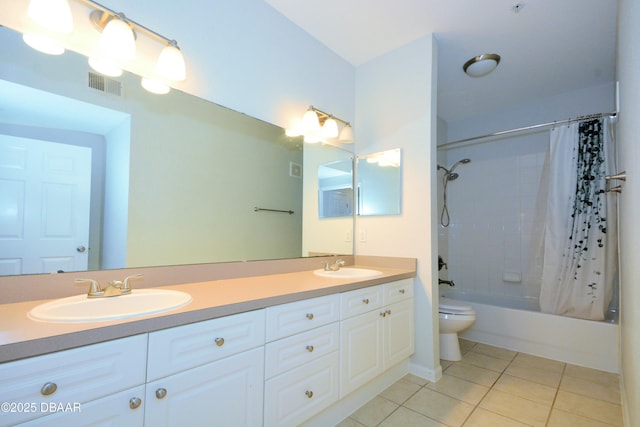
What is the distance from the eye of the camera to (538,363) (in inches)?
91.4

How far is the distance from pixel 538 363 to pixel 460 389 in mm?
925

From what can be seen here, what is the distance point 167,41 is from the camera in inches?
53.3

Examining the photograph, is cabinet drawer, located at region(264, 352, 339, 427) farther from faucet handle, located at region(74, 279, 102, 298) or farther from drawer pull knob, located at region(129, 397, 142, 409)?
faucet handle, located at region(74, 279, 102, 298)

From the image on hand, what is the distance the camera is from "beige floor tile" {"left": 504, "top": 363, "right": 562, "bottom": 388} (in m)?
2.03

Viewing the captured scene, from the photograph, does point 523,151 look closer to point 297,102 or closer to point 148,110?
point 297,102

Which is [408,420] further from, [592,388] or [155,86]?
[155,86]

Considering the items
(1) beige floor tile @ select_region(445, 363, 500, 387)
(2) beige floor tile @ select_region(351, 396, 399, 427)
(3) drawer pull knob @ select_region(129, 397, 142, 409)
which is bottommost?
(1) beige floor tile @ select_region(445, 363, 500, 387)

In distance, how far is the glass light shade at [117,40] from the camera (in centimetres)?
120

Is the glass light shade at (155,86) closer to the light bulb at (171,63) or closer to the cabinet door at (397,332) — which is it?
the light bulb at (171,63)

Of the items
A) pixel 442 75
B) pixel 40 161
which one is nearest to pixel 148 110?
pixel 40 161

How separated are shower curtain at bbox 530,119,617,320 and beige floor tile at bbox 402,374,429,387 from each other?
55.6 inches

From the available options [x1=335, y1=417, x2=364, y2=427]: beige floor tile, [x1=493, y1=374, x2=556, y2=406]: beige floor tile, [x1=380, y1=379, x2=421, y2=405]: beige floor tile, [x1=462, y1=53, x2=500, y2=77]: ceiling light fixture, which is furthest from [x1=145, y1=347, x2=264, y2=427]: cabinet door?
[x1=462, y1=53, x2=500, y2=77]: ceiling light fixture

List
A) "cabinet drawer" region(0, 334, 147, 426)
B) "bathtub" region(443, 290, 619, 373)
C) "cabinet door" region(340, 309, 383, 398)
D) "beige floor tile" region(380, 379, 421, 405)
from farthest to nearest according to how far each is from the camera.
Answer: "bathtub" region(443, 290, 619, 373) < "beige floor tile" region(380, 379, 421, 405) < "cabinet door" region(340, 309, 383, 398) < "cabinet drawer" region(0, 334, 147, 426)

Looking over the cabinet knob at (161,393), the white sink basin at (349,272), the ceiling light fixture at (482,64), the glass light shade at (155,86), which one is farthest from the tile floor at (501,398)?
the ceiling light fixture at (482,64)
